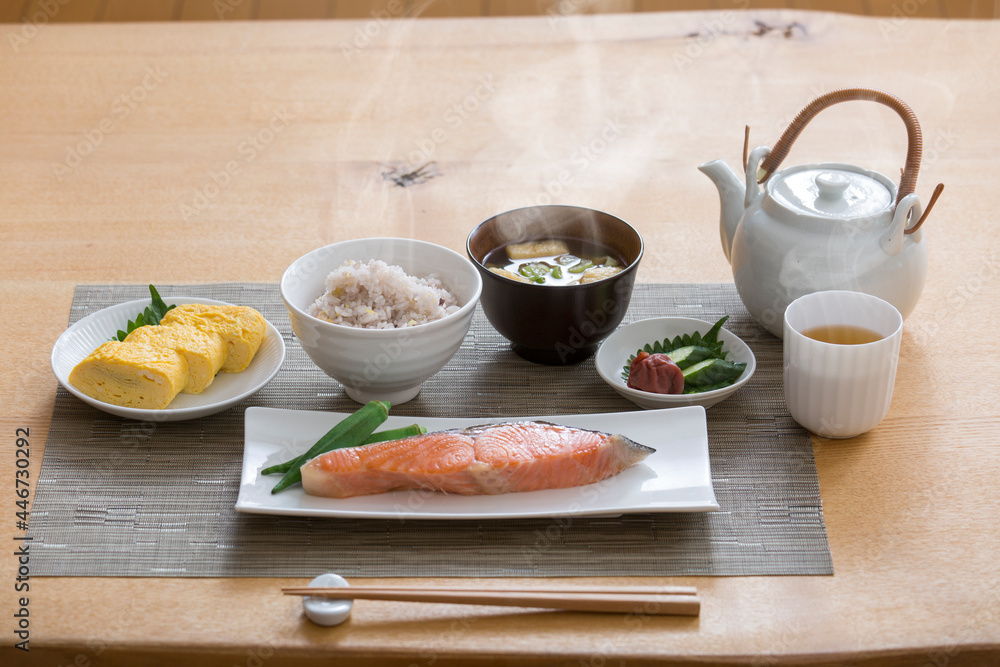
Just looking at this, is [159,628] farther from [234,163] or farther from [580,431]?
[234,163]

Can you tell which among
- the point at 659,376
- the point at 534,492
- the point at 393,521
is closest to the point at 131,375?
the point at 393,521

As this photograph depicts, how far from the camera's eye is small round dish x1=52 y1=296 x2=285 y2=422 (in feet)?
4.06

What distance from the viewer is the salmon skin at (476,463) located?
110 centimetres

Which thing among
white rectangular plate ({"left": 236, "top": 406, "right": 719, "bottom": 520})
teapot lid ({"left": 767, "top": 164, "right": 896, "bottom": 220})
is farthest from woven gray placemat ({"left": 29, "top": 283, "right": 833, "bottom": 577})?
teapot lid ({"left": 767, "top": 164, "right": 896, "bottom": 220})

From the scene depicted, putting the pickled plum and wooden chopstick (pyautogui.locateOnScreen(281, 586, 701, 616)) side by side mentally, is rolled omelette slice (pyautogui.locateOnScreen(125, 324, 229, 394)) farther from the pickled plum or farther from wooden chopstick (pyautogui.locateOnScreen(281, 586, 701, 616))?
the pickled plum

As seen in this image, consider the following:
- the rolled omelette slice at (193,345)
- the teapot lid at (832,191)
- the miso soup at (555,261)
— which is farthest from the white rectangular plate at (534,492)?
the teapot lid at (832,191)

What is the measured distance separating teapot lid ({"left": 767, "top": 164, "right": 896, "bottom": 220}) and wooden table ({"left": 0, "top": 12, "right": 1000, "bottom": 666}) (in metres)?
0.26

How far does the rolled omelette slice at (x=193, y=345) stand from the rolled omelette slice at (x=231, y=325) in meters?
0.01

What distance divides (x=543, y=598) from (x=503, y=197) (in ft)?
3.67

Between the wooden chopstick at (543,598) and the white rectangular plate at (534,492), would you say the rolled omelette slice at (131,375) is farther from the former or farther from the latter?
the wooden chopstick at (543,598)

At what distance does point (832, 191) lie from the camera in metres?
1.37

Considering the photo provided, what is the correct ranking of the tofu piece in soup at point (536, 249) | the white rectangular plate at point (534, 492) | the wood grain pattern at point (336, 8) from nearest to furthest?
the white rectangular plate at point (534, 492), the tofu piece in soup at point (536, 249), the wood grain pattern at point (336, 8)

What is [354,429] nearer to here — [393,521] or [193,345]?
[393,521]

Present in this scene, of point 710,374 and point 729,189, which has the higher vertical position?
point 729,189
